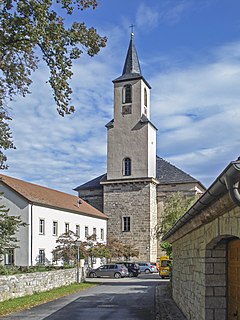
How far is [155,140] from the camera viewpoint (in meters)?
63.0

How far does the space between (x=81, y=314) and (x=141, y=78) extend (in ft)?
152

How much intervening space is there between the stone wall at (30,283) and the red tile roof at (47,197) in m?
11.1

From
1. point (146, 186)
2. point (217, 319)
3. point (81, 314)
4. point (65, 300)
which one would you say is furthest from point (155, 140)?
point (217, 319)

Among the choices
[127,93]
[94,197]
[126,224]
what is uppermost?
[127,93]

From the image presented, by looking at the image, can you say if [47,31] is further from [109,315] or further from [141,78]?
[141,78]

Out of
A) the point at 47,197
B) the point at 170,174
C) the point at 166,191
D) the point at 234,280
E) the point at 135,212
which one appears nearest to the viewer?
the point at 234,280

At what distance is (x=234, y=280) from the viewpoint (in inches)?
318

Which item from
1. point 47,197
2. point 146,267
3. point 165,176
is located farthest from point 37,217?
point 165,176

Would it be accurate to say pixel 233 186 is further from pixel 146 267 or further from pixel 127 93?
pixel 127 93

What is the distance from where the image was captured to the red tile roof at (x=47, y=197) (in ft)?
137

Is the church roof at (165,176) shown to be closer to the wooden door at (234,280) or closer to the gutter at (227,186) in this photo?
the wooden door at (234,280)

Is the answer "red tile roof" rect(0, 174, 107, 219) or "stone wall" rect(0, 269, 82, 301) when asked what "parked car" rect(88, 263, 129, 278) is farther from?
"stone wall" rect(0, 269, 82, 301)

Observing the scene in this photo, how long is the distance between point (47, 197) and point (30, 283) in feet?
72.0

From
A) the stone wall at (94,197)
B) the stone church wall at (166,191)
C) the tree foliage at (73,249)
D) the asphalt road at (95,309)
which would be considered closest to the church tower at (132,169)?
the stone church wall at (166,191)
